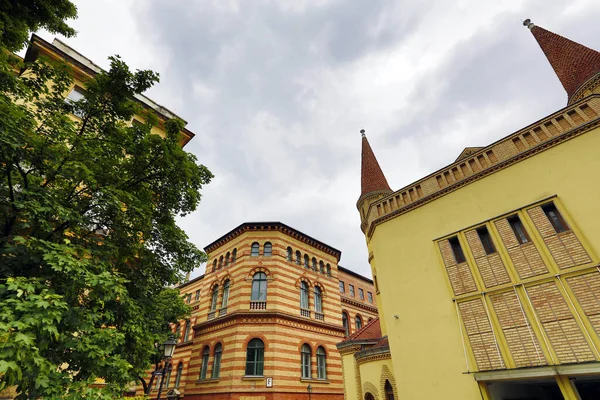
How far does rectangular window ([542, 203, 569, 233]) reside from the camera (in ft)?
24.3

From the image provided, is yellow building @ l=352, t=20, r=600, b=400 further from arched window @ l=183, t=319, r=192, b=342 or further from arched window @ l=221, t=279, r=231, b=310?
arched window @ l=183, t=319, r=192, b=342

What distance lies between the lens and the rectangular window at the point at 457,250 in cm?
878

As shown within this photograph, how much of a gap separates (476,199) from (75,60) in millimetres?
21603

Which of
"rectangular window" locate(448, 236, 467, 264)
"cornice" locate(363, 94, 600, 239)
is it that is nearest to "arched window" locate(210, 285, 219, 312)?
"cornice" locate(363, 94, 600, 239)

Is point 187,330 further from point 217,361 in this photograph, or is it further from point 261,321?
point 261,321

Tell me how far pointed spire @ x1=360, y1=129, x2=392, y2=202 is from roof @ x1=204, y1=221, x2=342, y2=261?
7.68 metres

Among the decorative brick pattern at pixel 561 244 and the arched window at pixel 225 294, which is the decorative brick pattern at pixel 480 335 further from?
the arched window at pixel 225 294

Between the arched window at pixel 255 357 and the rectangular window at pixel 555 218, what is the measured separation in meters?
16.0

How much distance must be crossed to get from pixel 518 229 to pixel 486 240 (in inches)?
33.7

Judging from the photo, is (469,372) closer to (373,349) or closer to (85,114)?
(373,349)

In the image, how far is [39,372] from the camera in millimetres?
4539

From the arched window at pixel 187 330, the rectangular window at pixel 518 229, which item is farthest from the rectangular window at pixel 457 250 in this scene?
the arched window at pixel 187 330

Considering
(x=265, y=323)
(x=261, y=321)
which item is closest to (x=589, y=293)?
(x=265, y=323)

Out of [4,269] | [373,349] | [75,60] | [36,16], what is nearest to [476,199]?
[373,349]
